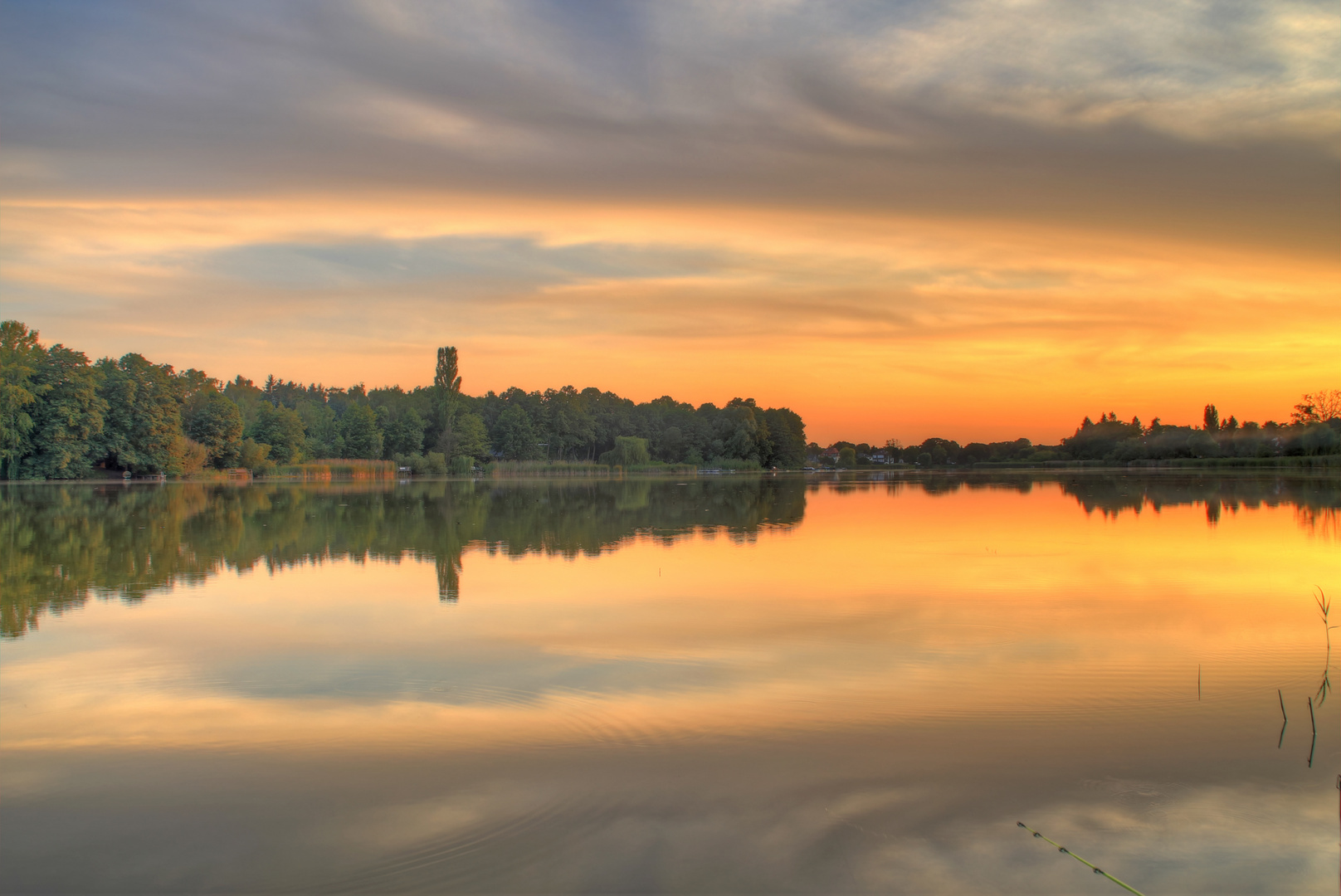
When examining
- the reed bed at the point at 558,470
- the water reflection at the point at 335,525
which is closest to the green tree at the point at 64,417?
the water reflection at the point at 335,525

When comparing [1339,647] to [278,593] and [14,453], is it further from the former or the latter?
[14,453]

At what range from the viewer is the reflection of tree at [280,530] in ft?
48.4

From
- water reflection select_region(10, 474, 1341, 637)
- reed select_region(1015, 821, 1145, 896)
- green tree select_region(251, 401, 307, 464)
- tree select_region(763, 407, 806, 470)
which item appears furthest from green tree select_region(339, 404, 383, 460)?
reed select_region(1015, 821, 1145, 896)

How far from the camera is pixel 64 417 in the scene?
192ft

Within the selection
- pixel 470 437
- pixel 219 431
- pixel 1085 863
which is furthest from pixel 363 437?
pixel 1085 863

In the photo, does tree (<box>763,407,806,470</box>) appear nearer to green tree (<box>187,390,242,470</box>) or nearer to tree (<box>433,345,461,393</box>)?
tree (<box>433,345,461,393</box>)

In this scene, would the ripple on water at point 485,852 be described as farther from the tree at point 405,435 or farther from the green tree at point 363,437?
the tree at point 405,435

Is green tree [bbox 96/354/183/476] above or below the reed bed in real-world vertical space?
above

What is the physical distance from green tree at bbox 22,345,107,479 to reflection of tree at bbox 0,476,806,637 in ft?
60.6

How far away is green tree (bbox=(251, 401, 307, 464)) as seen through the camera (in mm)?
75250

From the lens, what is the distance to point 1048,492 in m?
42.5

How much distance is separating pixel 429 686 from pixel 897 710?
4.03 metres

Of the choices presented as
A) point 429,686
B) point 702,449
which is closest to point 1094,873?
point 429,686

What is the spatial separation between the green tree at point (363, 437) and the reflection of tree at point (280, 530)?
4384 cm
